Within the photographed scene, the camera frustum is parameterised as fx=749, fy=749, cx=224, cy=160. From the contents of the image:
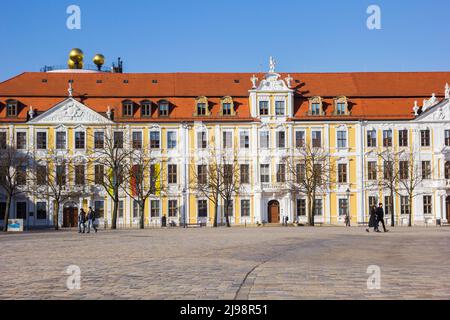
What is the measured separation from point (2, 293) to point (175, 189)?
196 feet

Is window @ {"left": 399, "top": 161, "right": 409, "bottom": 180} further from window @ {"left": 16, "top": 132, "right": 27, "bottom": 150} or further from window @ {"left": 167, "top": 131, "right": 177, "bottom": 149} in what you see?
window @ {"left": 16, "top": 132, "right": 27, "bottom": 150}

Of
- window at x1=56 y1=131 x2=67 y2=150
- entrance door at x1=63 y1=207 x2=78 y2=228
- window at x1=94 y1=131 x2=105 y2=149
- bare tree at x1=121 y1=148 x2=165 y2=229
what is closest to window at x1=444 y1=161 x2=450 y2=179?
bare tree at x1=121 y1=148 x2=165 y2=229

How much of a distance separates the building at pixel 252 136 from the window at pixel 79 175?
1.83ft

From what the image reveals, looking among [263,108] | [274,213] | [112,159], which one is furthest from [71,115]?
[274,213]

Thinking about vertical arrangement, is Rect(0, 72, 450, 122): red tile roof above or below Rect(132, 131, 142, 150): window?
above

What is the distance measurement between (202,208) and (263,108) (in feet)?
37.5

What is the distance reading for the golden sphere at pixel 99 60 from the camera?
100m

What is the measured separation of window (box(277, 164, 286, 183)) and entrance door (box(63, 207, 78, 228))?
1979 centimetres

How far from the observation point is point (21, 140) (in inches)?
2835

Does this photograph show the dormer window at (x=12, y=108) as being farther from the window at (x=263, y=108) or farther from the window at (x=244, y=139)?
the window at (x=263, y=108)

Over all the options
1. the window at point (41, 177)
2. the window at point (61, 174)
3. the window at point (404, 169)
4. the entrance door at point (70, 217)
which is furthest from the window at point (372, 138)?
the window at point (41, 177)

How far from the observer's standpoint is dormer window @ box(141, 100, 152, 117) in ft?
241
